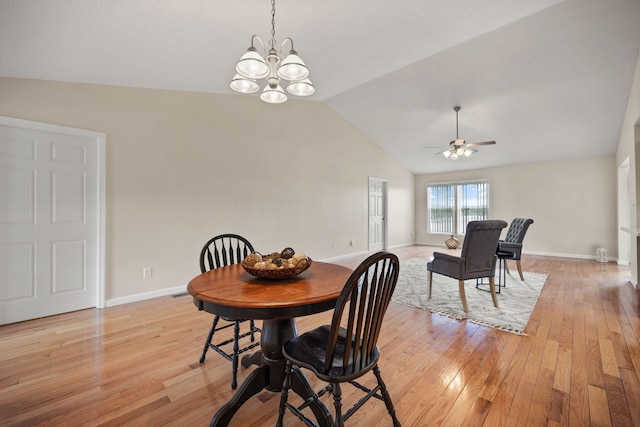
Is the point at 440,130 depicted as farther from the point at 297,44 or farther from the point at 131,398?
the point at 131,398

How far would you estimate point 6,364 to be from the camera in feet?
6.61

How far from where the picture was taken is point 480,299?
3424mm

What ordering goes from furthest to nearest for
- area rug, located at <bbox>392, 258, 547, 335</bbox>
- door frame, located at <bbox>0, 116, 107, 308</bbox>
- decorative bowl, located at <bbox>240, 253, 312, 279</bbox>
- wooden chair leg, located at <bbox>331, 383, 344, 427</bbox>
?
door frame, located at <bbox>0, 116, 107, 308</bbox> < area rug, located at <bbox>392, 258, 547, 335</bbox> < decorative bowl, located at <bbox>240, 253, 312, 279</bbox> < wooden chair leg, located at <bbox>331, 383, 344, 427</bbox>

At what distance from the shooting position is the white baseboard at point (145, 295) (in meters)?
3.22

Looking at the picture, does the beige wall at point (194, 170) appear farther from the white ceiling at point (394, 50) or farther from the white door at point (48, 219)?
the white ceiling at point (394, 50)

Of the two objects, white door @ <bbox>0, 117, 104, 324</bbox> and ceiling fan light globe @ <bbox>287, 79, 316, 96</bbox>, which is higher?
ceiling fan light globe @ <bbox>287, 79, 316, 96</bbox>

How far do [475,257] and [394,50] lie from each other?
252 cm

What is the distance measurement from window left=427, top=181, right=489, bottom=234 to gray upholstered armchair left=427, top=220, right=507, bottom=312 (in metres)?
4.94

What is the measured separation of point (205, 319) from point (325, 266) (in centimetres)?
166

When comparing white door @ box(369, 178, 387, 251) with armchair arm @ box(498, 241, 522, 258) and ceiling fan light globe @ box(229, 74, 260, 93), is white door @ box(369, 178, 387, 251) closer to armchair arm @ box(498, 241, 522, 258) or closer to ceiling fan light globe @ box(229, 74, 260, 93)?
armchair arm @ box(498, 241, 522, 258)

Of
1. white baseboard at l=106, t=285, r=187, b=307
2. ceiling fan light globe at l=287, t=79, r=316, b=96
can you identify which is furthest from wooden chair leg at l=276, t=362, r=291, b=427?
white baseboard at l=106, t=285, r=187, b=307

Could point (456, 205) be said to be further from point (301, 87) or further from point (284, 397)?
point (284, 397)

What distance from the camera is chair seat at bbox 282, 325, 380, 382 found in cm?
116

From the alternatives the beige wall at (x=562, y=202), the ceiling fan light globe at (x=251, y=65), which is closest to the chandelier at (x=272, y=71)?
the ceiling fan light globe at (x=251, y=65)
